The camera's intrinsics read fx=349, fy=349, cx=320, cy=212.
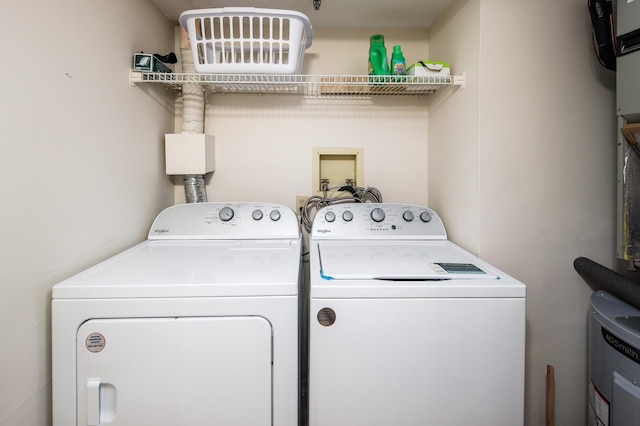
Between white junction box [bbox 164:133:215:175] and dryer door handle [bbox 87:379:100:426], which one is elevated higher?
white junction box [bbox 164:133:215:175]

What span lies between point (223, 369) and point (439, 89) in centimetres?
160

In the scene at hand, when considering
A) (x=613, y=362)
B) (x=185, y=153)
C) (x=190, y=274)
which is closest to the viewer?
(x=190, y=274)

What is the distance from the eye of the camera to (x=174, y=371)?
97 centimetres

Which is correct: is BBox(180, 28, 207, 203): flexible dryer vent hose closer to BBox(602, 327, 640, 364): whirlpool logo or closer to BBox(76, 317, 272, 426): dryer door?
BBox(76, 317, 272, 426): dryer door

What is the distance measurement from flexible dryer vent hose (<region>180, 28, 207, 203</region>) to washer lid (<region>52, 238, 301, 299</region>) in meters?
0.46

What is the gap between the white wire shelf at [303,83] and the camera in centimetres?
153

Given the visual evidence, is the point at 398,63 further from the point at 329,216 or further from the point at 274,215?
the point at 274,215

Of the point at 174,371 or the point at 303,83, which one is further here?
the point at 303,83

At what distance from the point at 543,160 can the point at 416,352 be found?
3.08 ft

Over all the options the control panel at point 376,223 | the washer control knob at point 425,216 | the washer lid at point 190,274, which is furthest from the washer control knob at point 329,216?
the washer control knob at point 425,216

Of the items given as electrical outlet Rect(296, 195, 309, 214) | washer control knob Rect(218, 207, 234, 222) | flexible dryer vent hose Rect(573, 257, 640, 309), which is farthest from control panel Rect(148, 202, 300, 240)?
flexible dryer vent hose Rect(573, 257, 640, 309)

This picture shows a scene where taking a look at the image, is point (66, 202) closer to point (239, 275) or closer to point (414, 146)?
point (239, 275)

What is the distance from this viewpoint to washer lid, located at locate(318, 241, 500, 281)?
1.07m

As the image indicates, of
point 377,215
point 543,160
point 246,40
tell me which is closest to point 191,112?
point 246,40
